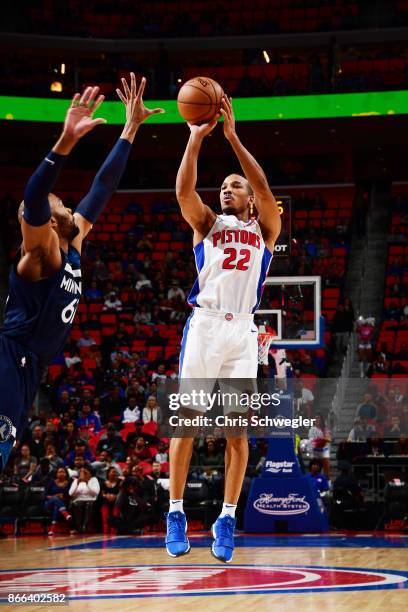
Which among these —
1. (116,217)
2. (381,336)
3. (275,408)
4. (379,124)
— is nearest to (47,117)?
(116,217)

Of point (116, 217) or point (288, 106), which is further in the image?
point (116, 217)

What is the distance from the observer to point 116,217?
93.0 ft

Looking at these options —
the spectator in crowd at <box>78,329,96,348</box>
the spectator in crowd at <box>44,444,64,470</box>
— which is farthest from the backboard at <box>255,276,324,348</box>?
the spectator in crowd at <box>78,329,96,348</box>

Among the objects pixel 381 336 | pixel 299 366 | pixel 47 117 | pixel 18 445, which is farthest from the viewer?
pixel 47 117

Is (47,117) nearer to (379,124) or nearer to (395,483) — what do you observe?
(379,124)

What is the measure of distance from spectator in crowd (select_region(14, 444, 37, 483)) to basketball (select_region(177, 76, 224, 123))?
11.0 meters

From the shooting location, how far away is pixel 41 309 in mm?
5730

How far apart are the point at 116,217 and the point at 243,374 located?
2173cm

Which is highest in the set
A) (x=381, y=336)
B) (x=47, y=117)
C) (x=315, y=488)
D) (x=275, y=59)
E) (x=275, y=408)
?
(x=275, y=59)

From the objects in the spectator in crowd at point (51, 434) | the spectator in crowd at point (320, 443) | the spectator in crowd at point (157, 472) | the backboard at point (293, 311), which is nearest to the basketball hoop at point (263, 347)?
the backboard at point (293, 311)

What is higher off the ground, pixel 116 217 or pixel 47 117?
pixel 47 117

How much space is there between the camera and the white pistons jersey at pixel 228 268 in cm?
709

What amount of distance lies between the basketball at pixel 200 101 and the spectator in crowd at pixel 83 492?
10.1 m

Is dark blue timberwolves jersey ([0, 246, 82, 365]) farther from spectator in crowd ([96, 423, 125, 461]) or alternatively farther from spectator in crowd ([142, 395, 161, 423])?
spectator in crowd ([142, 395, 161, 423])
